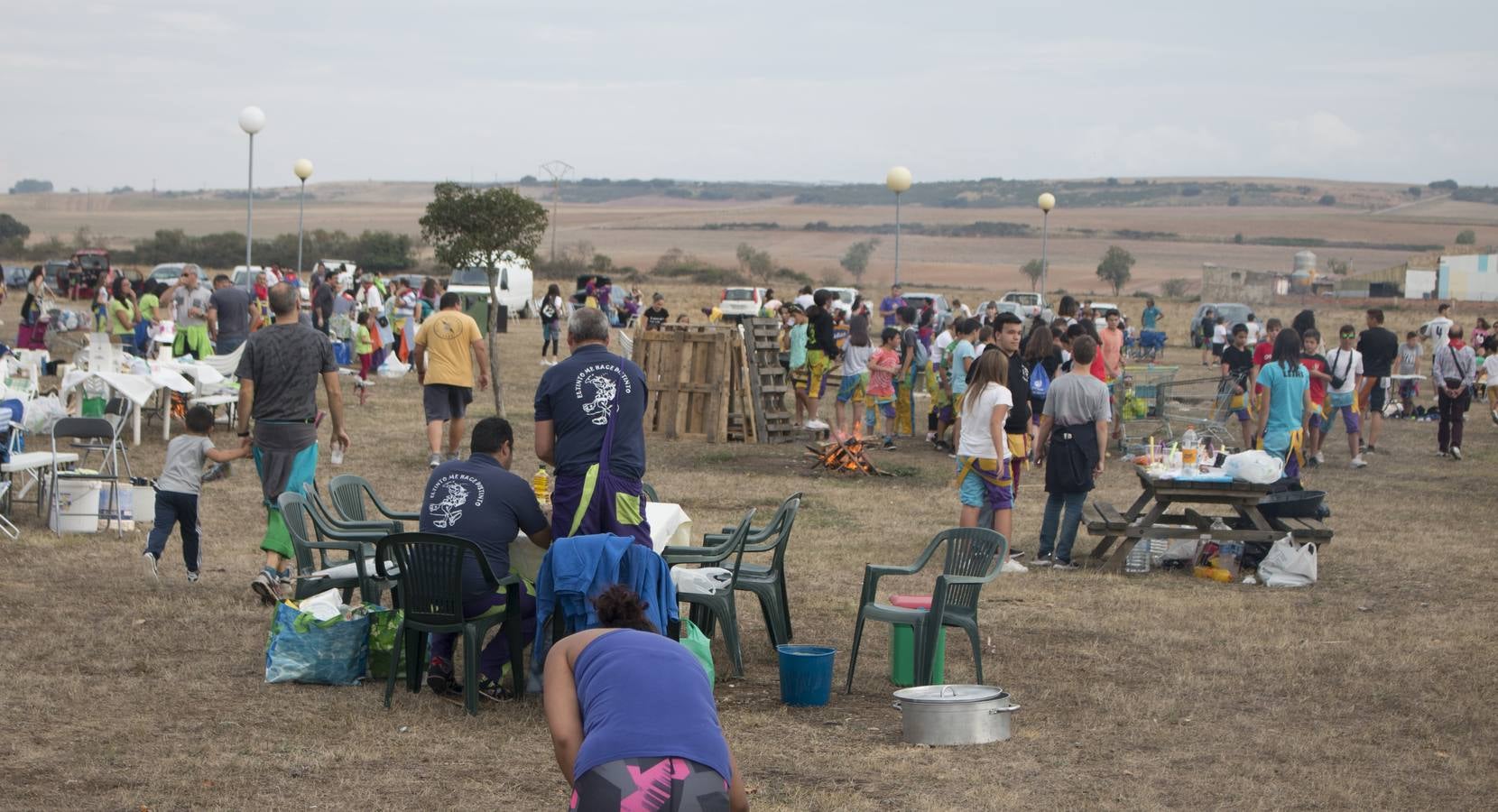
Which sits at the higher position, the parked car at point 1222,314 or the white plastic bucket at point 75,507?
the parked car at point 1222,314

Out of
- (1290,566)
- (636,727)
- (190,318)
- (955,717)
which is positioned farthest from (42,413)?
(636,727)

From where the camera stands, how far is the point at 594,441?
21.5 feet

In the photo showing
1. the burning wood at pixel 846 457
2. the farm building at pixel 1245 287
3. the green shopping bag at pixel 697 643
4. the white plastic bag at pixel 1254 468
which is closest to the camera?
the green shopping bag at pixel 697 643

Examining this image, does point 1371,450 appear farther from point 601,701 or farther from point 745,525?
point 601,701

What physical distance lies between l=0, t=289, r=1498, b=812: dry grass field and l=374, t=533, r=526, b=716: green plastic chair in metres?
0.24

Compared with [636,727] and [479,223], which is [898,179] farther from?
[636,727]

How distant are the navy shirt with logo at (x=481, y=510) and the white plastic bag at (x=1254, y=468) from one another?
17.6 feet

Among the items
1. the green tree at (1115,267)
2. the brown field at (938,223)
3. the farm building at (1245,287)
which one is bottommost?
the farm building at (1245,287)

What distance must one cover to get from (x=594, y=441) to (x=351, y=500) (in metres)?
2.18

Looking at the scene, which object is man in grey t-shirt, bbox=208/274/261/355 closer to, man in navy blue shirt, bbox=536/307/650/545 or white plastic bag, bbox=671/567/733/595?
white plastic bag, bbox=671/567/733/595

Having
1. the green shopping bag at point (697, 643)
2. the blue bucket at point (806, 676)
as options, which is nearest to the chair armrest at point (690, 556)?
the blue bucket at point (806, 676)

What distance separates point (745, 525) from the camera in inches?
284

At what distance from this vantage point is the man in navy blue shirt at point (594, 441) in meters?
6.50

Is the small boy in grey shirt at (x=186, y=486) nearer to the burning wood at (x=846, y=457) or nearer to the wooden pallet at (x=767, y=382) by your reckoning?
the burning wood at (x=846, y=457)
